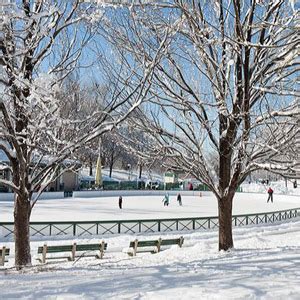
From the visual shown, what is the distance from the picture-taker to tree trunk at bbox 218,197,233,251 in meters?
10.9

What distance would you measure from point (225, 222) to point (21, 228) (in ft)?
17.4

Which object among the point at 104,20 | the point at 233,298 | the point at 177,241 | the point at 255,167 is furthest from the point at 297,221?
the point at 233,298

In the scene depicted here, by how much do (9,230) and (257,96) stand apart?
11287mm

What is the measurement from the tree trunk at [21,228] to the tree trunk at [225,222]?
5.00m

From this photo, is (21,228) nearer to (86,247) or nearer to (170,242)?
(86,247)

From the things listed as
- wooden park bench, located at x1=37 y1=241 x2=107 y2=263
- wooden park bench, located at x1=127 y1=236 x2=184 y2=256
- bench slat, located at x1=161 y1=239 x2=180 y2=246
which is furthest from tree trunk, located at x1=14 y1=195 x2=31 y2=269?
bench slat, located at x1=161 y1=239 x2=180 y2=246

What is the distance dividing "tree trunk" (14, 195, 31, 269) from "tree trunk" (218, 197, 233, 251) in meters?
5.00

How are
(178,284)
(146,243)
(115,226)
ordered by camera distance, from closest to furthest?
(178,284) < (146,243) < (115,226)

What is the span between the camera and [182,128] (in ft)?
36.1

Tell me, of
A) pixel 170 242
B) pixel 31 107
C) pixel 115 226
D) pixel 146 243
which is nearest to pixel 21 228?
pixel 31 107

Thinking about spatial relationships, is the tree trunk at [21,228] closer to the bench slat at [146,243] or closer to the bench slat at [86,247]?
the bench slat at [86,247]

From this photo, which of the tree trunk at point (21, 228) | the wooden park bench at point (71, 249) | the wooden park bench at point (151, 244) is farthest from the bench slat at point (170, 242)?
the tree trunk at point (21, 228)

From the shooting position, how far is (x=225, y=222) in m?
11.1

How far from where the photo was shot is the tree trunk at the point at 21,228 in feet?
29.0
